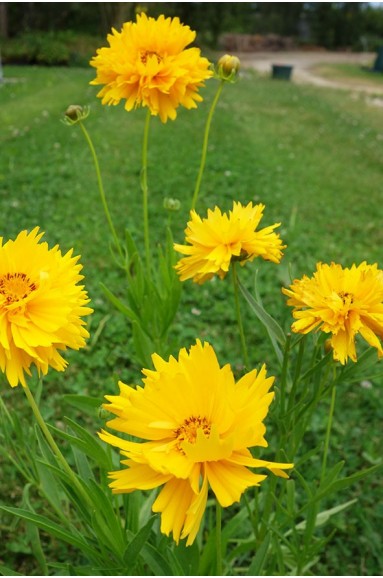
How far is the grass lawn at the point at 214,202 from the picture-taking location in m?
1.50

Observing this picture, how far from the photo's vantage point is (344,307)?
2.10 feet

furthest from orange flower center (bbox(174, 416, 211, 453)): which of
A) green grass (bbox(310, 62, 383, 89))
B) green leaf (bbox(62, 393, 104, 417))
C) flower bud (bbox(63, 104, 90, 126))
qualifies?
green grass (bbox(310, 62, 383, 89))

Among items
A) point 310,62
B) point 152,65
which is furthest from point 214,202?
point 310,62

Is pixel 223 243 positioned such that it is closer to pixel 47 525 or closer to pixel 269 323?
pixel 269 323

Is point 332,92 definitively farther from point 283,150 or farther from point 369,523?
point 369,523

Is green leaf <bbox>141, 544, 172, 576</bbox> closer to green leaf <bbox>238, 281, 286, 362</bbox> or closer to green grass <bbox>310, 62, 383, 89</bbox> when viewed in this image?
green leaf <bbox>238, 281, 286, 362</bbox>

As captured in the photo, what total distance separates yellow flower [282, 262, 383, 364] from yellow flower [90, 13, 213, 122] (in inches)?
16.8

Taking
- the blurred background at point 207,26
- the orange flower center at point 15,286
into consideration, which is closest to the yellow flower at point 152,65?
the orange flower center at point 15,286

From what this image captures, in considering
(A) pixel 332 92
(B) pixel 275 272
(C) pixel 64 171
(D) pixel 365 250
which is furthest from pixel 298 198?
(A) pixel 332 92

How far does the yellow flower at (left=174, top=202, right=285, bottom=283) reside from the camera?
712mm

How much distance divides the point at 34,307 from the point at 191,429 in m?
0.21

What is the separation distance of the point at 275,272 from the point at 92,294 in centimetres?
75

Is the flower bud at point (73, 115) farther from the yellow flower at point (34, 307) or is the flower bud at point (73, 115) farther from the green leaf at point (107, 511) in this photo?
the green leaf at point (107, 511)

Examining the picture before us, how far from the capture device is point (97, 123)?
5.28 m
